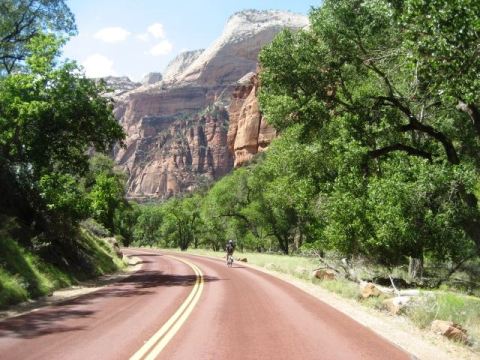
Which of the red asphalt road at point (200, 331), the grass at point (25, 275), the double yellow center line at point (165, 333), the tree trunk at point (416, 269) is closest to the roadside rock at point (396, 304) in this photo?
the red asphalt road at point (200, 331)

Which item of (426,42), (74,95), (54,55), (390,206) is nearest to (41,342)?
(426,42)

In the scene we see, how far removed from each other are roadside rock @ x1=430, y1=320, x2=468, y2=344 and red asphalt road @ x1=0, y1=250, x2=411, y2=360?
4.46ft

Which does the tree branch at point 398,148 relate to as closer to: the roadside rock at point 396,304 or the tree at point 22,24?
the roadside rock at point 396,304

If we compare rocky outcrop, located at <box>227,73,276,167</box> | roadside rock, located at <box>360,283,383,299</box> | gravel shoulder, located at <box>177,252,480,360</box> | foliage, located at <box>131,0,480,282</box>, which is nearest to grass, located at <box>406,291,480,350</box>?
gravel shoulder, located at <box>177,252,480,360</box>

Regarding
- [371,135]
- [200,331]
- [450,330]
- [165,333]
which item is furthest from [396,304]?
[371,135]

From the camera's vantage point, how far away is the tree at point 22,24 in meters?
23.0

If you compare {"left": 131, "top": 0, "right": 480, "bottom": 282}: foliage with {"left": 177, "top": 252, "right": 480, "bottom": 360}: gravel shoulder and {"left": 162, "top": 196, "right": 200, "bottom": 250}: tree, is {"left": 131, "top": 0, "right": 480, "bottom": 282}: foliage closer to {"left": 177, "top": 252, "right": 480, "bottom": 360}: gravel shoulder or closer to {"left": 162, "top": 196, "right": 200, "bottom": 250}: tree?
{"left": 177, "top": 252, "right": 480, "bottom": 360}: gravel shoulder

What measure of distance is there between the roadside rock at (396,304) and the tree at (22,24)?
19.6m

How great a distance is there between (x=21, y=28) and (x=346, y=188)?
17.6 metres

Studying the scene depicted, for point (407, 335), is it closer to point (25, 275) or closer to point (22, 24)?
point (25, 275)

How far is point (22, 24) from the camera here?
78.4ft

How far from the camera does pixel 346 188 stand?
1834 cm

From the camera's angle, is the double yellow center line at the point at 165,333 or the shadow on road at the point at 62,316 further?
the shadow on road at the point at 62,316

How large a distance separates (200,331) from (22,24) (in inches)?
820
